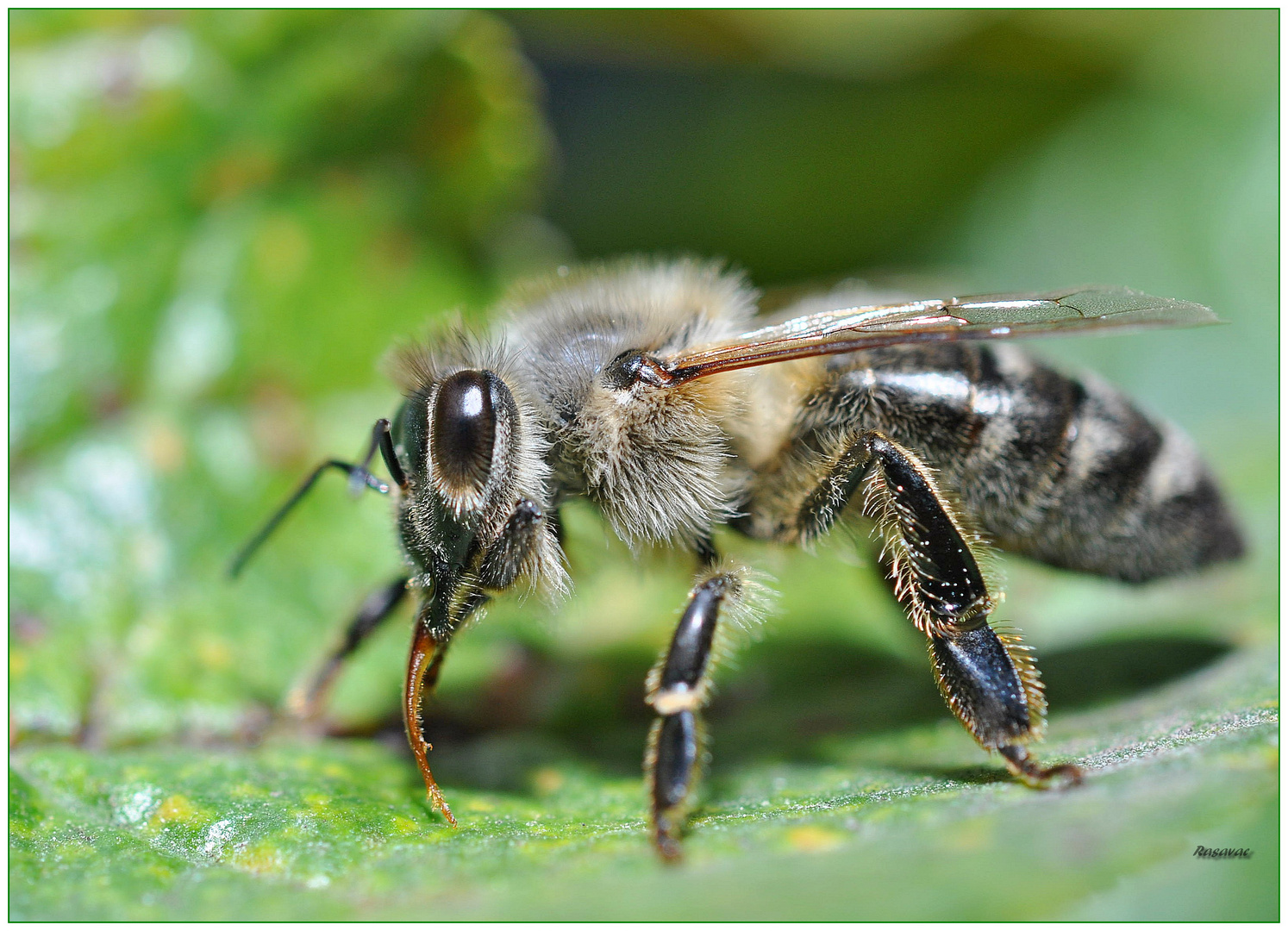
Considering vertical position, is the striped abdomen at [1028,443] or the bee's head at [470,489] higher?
the striped abdomen at [1028,443]

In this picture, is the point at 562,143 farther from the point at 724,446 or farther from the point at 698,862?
the point at 698,862

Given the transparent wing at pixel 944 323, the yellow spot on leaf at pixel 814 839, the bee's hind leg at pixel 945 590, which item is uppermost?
the transparent wing at pixel 944 323

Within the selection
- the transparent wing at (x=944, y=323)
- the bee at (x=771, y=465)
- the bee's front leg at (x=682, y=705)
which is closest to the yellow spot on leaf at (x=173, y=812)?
the bee at (x=771, y=465)

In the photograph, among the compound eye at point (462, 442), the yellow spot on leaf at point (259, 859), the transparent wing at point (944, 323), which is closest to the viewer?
the yellow spot on leaf at point (259, 859)

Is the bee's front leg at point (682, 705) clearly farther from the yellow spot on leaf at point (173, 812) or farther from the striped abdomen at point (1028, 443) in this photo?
the yellow spot on leaf at point (173, 812)

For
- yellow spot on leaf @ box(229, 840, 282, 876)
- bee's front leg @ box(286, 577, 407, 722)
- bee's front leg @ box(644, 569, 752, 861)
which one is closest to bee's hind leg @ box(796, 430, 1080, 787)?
bee's front leg @ box(644, 569, 752, 861)

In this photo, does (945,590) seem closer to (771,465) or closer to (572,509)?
(771,465)

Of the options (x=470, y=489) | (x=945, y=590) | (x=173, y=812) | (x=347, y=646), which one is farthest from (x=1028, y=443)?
(x=173, y=812)
